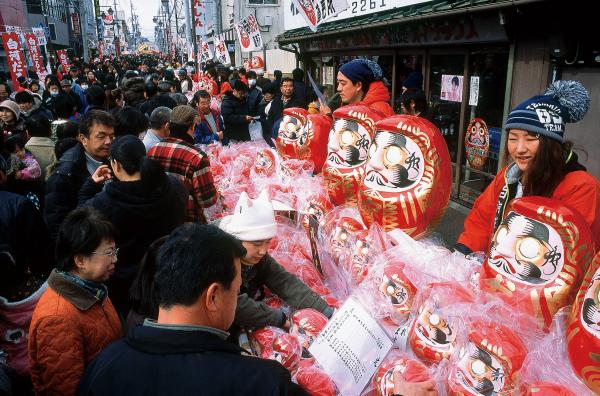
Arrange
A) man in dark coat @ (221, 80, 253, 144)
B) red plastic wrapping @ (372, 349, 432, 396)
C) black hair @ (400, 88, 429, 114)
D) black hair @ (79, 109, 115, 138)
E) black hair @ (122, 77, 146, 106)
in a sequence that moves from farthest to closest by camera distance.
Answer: black hair @ (122, 77, 146, 106) < man in dark coat @ (221, 80, 253, 144) < black hair @ (400, 88, 429, 114) < black hair @ (79, 109, 115, 138) < red plastic wrapping @ (372, 349, 432, 396)

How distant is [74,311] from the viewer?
77.9 inches

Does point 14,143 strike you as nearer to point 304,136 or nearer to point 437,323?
point 304,136

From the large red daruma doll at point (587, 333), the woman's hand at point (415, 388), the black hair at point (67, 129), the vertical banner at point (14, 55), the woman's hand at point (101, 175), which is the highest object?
the vertical banner at point (14, 55)

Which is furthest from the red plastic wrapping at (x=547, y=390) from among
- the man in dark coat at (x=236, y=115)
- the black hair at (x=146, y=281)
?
the man in dark coat at (x=236, y=115)

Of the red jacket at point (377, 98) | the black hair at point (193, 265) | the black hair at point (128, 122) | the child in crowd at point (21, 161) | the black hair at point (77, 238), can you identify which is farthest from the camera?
the black hair at point (128, 122)

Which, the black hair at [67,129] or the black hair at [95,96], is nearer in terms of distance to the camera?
the black hair at [67,129]

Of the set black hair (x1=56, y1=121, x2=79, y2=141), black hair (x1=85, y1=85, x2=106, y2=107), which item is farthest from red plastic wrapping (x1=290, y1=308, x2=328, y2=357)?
black hair (x1=85, y1=85, x2=106, y2=107)

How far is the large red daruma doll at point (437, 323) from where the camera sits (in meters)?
1.79

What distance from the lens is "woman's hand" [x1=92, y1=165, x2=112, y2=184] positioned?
10.0 ft

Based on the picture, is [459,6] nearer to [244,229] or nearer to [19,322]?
[244,229]

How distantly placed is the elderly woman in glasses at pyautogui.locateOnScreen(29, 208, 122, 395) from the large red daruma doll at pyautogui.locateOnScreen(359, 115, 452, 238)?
1.36 m

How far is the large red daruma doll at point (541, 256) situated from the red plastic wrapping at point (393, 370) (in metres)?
0.42

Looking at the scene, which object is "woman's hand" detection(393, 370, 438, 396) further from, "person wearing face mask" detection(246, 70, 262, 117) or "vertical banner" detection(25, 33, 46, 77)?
"vertical banner" detection(25, 33, 46, 77)

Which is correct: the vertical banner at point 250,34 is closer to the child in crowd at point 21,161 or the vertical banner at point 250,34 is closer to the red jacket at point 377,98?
the child in crowd at point 21,161
